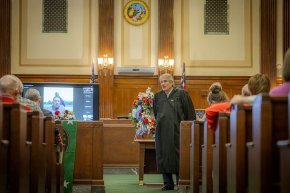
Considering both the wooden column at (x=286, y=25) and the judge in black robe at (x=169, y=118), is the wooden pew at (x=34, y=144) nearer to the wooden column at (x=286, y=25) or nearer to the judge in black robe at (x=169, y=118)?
the judge in black robe at (x=169, y=118)

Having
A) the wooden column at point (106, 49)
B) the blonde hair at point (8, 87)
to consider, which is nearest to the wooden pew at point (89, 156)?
the blonde hair at point (8, 87)

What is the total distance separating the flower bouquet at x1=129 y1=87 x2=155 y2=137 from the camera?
979 centimetres

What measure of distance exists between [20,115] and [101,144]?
12.9ft

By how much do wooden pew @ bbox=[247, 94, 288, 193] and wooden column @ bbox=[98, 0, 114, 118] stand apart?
42.9ft

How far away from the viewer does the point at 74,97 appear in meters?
9.96

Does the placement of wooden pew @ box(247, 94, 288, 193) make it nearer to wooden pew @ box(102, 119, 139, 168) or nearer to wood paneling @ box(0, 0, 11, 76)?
wooden pew @ box(102, 119, 139, 168)

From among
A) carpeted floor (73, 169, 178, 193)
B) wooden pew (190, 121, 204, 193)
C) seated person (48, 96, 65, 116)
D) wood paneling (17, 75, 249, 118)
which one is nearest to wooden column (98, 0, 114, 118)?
wood paneling (17, 75, 249, 118)

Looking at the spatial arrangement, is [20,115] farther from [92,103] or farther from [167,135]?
[92,103]

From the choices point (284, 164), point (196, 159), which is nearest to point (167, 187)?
point (196, 159)

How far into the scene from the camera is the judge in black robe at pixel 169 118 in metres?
8.74

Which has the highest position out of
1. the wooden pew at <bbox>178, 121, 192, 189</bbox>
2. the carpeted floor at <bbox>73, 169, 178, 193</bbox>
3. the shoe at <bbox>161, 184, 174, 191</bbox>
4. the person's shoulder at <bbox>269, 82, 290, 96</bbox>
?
the person's shoulder at <bbox>269, 82, 290, 96</bbox>

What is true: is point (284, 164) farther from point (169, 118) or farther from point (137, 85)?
point (137, 85)

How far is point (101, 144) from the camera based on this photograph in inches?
335

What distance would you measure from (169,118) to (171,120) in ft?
0.14
